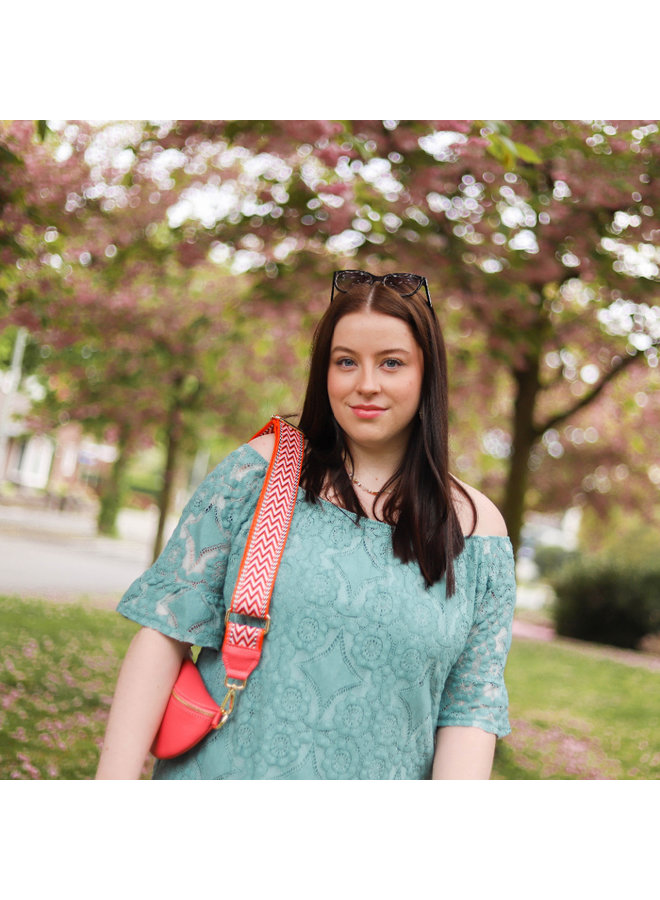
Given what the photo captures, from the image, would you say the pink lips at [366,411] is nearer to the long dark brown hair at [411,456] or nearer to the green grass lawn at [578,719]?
the long dark brown hair at [411,456]

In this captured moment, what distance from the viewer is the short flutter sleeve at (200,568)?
146cm

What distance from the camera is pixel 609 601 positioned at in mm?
12586

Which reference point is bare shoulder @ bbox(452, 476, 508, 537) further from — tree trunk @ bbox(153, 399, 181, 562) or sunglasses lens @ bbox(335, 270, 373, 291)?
tree trunk @ bbox(153, 399, 181, 562)

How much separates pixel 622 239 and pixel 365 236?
1.45 meters

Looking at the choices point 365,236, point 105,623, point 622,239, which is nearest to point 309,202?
point 365,236

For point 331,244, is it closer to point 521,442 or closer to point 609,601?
point 521,442

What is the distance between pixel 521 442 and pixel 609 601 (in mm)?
8007

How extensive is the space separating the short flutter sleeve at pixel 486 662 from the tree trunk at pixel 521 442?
3.98m

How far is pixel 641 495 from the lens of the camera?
14445mm

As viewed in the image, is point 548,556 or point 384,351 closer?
point 384,351

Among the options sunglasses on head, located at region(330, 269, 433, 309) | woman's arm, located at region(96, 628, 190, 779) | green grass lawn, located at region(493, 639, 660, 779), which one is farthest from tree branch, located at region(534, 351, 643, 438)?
woman's arm, located at region(96, 628, 190, 779)

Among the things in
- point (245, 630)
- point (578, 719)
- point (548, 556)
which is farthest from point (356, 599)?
point (548, 556)

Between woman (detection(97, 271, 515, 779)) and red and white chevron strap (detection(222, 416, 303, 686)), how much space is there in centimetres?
2

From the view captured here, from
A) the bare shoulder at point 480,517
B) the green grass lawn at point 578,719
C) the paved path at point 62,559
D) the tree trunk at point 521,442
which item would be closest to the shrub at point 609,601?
the green grass lawn at point 578,719
